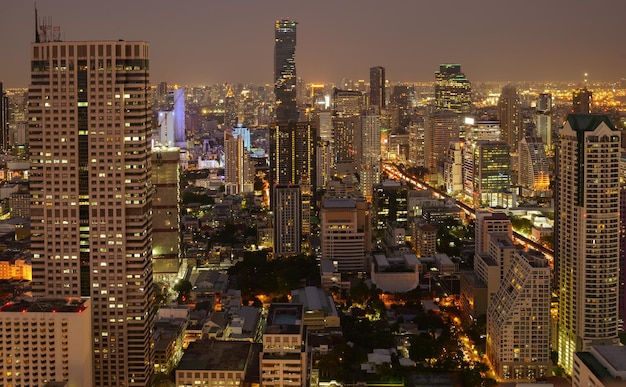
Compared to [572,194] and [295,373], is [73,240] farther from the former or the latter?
[572,194]

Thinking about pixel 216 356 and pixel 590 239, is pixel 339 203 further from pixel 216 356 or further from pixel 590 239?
pixel 216 356

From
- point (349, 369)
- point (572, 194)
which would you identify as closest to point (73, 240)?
point (349, 369)

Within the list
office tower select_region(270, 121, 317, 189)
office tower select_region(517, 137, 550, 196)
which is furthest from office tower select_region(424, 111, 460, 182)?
office tower select_region(270, 121, 317, 189)

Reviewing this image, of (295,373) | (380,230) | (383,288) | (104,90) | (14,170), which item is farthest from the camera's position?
(14,170)

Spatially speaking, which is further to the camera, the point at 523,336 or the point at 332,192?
the point at 332,192

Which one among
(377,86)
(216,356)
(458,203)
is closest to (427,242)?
(458,203)

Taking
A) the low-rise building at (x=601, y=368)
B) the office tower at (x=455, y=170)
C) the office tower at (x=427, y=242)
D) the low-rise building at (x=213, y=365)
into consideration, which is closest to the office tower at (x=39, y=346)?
the low-rise building at (x=213, y=365)

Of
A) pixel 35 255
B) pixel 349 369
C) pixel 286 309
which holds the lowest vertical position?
pixel 349 369
